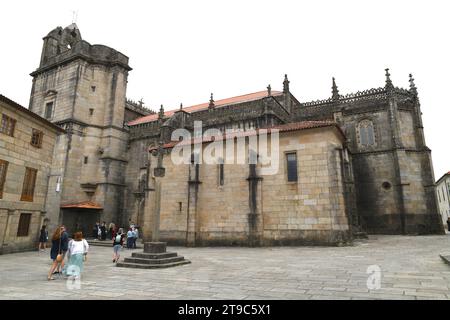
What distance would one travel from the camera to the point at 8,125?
→ 53.1 ft

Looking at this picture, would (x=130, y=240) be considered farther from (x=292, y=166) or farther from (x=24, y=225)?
(x=292, y=166)

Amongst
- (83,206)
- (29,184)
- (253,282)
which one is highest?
(29,184)

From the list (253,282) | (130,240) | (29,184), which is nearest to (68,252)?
(253,282)

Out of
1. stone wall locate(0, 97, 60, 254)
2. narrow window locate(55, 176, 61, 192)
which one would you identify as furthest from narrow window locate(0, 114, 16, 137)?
narrow window locate(55, 176, 61, 192)

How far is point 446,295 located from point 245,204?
519 inches

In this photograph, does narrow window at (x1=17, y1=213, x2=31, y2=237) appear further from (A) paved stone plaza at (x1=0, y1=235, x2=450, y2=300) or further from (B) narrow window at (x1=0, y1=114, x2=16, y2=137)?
(A) paved stone plaza at (x1=0, y1=235, x2=450, y2=300)

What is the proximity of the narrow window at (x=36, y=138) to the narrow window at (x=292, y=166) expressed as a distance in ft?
50.4

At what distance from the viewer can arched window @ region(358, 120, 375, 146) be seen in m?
27.8

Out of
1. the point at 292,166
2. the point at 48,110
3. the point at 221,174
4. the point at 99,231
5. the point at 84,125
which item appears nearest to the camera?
the point at 292,166

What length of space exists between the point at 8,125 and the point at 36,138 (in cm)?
219

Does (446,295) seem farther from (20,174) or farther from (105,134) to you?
(105,134)

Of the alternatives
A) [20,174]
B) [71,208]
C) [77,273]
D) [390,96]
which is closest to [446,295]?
[77,273]

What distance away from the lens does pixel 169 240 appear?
2019cm
